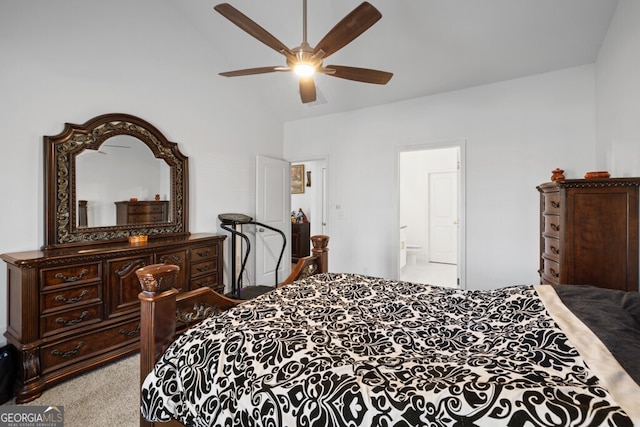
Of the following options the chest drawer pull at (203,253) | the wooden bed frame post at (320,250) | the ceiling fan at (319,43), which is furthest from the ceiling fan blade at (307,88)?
the chest drawer pull at (203,253)

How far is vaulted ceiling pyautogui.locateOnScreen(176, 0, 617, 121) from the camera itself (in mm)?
2707

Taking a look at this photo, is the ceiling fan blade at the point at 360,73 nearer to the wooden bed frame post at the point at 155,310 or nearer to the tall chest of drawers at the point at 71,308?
the wooden bed frame post at the point at 155,310

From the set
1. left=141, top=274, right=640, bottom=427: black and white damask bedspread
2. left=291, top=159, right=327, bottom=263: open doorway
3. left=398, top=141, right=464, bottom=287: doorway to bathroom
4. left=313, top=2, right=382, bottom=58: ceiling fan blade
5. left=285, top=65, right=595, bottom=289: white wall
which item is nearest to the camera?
left=141, top=274, right=640, bottom=427: black and white damask bedspread

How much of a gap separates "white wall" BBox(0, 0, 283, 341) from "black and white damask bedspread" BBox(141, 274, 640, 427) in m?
2.31

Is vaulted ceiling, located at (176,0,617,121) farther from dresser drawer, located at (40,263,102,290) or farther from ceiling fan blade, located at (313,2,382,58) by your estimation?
dresser drawer, located at (40,263,102,290)

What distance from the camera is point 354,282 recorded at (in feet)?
6.33

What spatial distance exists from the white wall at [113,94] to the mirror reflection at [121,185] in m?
0.29

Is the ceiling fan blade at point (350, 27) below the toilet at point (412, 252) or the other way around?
the other way around

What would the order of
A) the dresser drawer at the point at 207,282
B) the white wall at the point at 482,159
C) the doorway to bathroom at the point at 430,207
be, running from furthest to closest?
the doorway to bathroom at the point at 430,207 → the white wall at the point at 482,159 → the dresser drawer at the point at 207,282

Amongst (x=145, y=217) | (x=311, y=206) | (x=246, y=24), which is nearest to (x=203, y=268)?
(x=145, y=217)

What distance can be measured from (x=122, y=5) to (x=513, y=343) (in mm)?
4185

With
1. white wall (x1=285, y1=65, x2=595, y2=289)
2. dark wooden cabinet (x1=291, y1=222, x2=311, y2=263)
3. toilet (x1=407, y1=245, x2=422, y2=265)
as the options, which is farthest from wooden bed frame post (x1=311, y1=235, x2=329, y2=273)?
toilet (x1=407, y1=245, x2=422, y2=265)

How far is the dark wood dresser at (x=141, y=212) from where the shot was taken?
9.91ft

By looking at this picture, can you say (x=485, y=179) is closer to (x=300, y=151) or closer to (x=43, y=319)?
(x=300, y=151)
